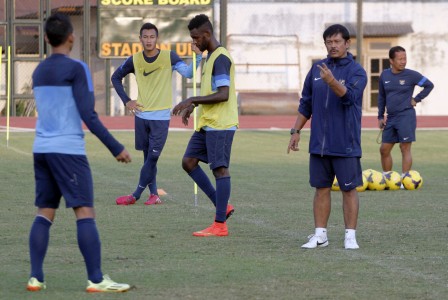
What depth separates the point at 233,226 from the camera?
37.8ft

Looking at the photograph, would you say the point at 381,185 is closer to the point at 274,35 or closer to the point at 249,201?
the point at 249,201

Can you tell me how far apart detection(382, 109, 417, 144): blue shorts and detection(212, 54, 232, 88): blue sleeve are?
6108 mm

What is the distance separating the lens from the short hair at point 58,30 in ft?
24.8

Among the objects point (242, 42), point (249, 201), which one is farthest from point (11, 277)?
point (242, 42)

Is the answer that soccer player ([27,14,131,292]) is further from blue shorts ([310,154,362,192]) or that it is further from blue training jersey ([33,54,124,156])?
blue shorts ([310,154,362,192])

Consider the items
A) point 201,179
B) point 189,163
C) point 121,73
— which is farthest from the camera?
point 121,73

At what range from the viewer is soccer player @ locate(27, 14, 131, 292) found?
24.8 feet

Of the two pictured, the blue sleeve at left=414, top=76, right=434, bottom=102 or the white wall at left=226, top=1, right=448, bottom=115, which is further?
the white wall at left=226, top=1, right=448, bottom=115

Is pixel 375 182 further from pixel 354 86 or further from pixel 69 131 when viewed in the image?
pixel 69 131

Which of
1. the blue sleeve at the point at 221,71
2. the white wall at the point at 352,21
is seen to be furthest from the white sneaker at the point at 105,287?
the white wall at the point at 352,21

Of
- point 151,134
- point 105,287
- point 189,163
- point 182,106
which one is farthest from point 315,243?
point 151,134

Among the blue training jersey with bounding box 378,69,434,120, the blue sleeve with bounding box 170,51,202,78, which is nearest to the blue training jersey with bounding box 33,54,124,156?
the blue sleeve with bounding box 170,51,202,78

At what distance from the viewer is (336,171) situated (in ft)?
32.2

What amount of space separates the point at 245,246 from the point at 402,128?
6.63 meters
